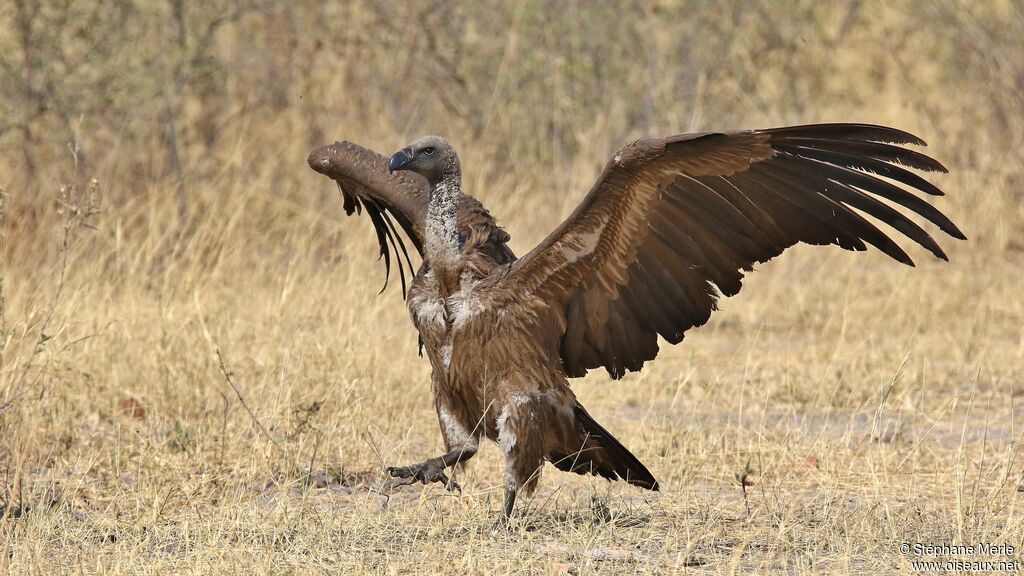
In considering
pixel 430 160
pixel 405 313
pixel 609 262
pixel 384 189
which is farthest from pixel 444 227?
pixel 405 313

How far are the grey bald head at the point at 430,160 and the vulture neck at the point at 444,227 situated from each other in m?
0.02

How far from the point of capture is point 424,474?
4.98 meters

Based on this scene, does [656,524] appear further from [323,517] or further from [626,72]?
[626,72]

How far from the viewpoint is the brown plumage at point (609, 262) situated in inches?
181

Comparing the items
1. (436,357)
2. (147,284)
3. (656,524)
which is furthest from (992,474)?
(147,284)

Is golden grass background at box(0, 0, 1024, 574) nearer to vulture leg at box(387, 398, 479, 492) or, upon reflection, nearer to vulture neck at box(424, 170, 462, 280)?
vulture leg at box(387, 398, 479, 492)

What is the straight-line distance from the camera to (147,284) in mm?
8281

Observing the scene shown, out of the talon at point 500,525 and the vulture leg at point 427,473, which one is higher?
the vulture leg at point 427,473

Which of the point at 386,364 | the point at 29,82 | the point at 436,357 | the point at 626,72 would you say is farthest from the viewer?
the point at 626,72

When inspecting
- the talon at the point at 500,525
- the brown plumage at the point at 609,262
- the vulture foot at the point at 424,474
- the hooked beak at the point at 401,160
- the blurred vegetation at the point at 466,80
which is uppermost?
the blurred vegetation at the point at 466,80

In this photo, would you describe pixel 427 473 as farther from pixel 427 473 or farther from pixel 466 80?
pixel 466 80

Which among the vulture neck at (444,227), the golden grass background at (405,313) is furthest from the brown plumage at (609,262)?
the golden grass background at (405,313)

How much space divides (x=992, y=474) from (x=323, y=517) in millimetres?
2796

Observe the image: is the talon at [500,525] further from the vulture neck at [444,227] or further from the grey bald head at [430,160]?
the grey bald head at [430,160]
